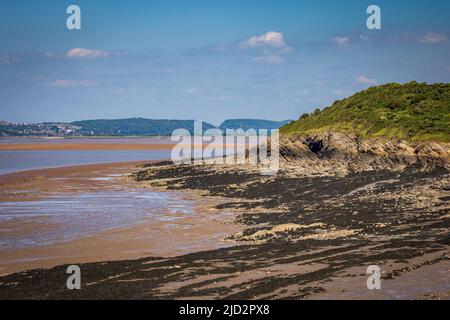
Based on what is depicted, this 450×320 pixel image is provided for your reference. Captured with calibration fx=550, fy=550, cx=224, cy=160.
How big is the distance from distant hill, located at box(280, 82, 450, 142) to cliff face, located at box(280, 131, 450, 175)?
0.94 m

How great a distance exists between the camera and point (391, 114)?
37.7 metres

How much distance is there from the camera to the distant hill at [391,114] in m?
32.5

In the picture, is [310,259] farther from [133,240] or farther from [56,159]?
[56,159]

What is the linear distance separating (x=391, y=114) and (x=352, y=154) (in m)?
5.32

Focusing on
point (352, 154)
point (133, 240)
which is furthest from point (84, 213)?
point (352, 154)

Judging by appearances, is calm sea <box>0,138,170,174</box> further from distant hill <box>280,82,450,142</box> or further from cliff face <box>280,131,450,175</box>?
cliff face <box>280,131,450,175</box>

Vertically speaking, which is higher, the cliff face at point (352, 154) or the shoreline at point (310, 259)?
the cliff face at point (352, 154)

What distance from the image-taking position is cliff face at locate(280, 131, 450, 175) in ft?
94.7

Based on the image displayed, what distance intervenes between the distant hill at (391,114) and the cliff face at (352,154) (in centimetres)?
94

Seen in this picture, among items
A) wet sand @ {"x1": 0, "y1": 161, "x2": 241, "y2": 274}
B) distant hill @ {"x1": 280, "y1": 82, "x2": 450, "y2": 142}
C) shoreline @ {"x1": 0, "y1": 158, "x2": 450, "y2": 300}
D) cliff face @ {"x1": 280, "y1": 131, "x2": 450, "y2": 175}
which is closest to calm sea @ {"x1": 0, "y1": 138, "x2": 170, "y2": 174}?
distant hill @ {"x1": 280, "y1": 82, "x2": 450, "y2": 142}

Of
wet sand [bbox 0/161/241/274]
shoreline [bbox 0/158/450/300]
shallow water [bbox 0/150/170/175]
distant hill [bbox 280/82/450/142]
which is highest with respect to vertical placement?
distant hill [bbox 280/82/450/142]

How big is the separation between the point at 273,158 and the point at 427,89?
12.9 meters

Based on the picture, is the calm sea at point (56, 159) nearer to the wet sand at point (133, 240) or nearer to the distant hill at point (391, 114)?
the distant hill at point (391, 114)

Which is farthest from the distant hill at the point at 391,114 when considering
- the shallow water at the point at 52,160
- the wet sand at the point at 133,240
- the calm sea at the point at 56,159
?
the calm sea at the point at 56,159
